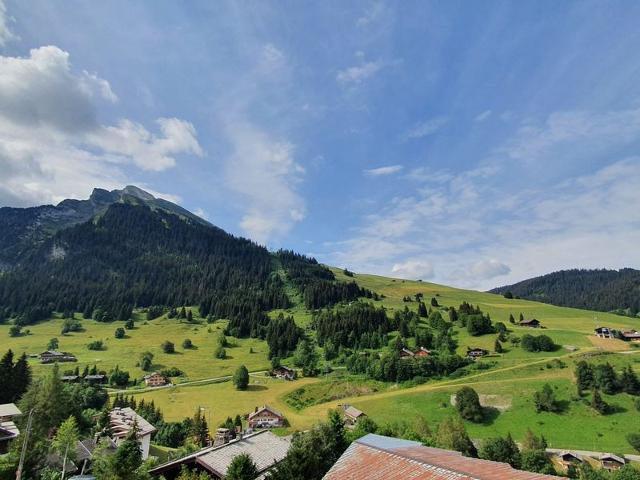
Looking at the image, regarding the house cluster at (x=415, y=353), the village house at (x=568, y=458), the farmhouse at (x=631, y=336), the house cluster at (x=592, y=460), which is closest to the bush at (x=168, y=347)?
the house cluster at (x=415, y=353)

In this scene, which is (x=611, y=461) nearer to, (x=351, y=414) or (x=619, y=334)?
(x=351, y=414)

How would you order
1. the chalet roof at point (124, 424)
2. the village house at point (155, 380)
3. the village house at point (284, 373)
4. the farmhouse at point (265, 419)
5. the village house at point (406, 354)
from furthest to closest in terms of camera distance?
the village house at point (284, 373) → the village house at point (406, 354) → the village house at point (155, 380) → the farmhouse at point (265, 419) → the chalet roof at point (124, 424)

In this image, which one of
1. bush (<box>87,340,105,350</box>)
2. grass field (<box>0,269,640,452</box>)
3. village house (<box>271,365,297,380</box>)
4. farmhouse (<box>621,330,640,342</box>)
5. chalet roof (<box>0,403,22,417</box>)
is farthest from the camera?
bush (<box>87,340,105,350</box>)

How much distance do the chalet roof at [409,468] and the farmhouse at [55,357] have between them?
156m

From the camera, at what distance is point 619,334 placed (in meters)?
135

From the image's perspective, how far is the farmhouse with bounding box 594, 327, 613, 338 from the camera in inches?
5384

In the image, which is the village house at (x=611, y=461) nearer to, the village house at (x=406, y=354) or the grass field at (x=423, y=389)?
the grass field at (x=423, y=389)

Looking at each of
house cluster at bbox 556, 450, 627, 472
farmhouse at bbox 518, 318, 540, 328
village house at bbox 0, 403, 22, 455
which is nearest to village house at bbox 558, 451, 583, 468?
house cluster at bbox 556, 450, 627, 472

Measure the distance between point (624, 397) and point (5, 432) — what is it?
111 metres

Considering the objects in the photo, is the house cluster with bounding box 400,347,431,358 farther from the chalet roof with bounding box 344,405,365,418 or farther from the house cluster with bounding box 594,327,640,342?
the house cluster with bounding box 594,327,640,342

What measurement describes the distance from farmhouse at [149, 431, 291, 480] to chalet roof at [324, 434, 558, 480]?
8.27 m

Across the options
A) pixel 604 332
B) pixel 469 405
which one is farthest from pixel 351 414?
pixel 604 332

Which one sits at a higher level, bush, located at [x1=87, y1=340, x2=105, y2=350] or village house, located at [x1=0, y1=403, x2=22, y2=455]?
bush, located at [x1=87, y1=340, x2=105, y2=350]

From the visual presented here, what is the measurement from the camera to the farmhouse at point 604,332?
136750mm
